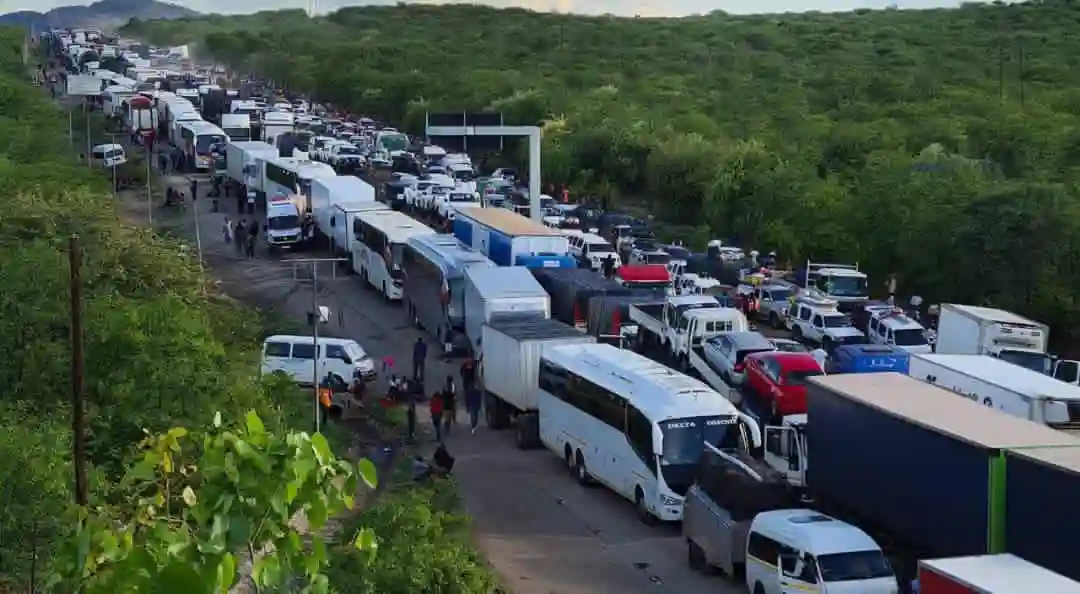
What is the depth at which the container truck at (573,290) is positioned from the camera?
2730 centimetres

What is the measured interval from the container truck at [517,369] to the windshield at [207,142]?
112 ft

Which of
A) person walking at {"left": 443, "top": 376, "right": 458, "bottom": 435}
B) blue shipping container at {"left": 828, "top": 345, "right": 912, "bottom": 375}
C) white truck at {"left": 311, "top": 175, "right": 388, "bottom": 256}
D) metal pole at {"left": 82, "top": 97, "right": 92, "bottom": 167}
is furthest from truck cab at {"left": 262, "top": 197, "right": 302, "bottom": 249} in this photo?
blue shipping container at {"left": 828, "top": 345, "right": 912, "bottom": 375}

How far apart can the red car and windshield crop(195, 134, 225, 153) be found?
122ft

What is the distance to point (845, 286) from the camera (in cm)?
3023

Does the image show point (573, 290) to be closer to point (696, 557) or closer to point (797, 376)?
point (797, 376)

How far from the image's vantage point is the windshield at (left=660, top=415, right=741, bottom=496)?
17.2 m

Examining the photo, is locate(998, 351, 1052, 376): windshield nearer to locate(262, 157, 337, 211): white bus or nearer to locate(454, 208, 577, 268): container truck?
locate(454, 208, 577, 268): container truck

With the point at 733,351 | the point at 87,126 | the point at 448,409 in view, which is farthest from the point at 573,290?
the point at 87,126

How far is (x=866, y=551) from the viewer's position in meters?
13.9

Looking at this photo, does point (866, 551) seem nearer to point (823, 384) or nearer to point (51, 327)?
point (823, 384)

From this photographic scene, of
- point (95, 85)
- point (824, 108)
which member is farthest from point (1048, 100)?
point (95, 85)

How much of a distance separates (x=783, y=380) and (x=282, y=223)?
21.2 m

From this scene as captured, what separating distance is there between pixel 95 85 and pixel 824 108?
3721 cm

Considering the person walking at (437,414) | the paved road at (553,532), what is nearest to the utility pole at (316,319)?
the person walking at (437,414)
